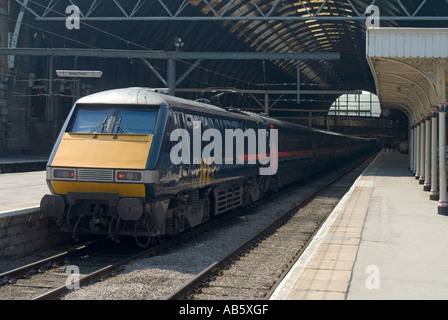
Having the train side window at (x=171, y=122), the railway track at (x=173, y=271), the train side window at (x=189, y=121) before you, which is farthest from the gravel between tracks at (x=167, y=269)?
the train side window at (x=189, y=121)

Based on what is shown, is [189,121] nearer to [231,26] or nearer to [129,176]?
[129,176]

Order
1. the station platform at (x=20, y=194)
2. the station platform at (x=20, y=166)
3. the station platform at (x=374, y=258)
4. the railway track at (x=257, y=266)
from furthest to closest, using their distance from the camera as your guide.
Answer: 1. the station platform at (x=20, y=166)
2. the station platform at (x=20, y=194)
3. the railway track at (x=257, y=266)
4. the station platform at (x=374, y=258)

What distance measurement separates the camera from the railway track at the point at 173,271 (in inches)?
316

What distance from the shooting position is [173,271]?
9.34 m

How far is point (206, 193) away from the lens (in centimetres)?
1322

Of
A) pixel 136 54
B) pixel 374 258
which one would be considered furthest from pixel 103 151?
pixel 136 54

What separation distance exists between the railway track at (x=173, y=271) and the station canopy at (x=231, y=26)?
13.1 m

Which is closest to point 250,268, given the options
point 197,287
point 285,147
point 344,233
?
point 197,287

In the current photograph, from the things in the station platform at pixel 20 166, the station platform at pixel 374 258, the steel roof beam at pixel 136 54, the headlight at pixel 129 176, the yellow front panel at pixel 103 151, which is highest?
the steel roof beam at pixel 136 54

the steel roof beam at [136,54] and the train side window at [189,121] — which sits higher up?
the steel roof beam at [136,54]

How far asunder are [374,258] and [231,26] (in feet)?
101

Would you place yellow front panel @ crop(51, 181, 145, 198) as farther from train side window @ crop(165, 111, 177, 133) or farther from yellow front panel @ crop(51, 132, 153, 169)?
train side window @ crop(165, 111, 177, 133)

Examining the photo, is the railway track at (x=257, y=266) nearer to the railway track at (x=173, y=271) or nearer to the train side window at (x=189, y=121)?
the railway track at (x=173, y=271)
